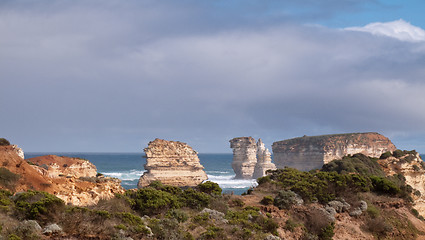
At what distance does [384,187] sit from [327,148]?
6591 centimetres

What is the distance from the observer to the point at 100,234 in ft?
40.0

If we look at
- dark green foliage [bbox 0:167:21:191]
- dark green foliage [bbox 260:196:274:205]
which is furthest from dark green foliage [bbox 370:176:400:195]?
dark green foliage [bbox 0:167:21:191]

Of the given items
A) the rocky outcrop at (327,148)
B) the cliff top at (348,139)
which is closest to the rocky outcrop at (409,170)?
the rocky outcrop at (327,148)

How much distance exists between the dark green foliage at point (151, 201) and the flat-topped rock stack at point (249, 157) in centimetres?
7970

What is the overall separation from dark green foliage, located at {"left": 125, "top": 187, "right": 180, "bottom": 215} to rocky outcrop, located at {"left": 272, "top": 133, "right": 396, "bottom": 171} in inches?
3094

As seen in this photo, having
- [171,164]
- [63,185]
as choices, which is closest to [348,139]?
[171,164]

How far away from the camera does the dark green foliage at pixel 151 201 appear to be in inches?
669

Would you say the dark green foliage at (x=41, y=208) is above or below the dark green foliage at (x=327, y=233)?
above

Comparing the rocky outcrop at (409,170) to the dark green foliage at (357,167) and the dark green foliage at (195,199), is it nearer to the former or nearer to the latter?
the dark green foliage at (357,167)

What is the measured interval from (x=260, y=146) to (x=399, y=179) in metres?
65.5

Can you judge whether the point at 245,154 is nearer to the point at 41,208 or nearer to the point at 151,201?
the point at 151,201

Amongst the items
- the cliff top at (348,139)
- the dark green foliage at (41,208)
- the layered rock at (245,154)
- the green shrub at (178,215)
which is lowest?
the green shrub at (178,215)

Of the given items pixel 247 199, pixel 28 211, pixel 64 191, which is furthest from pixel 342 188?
pixel 28 211

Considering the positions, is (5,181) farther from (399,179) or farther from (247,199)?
(399,179)
